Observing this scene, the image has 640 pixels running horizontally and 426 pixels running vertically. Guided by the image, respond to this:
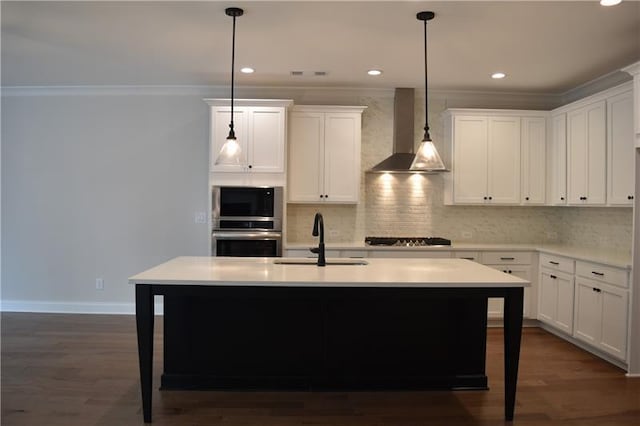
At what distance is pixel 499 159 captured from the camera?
5.28 m

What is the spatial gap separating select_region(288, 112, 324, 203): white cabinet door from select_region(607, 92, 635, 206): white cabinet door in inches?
110

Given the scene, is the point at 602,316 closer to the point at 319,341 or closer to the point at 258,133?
the point at 319,341

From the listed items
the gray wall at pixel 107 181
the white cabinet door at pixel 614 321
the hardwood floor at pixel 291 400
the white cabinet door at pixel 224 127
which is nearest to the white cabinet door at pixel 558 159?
the gray wall at pixel 107 181

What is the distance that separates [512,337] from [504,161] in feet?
9.64

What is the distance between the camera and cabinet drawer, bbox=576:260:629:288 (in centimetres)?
373

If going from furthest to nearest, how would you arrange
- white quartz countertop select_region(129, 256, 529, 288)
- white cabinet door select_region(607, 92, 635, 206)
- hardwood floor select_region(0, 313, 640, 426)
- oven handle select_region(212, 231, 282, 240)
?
oven handle select_region(212, 231, 282, 240), white cabinet door select_region(607, 92, 635, 206), hardwood floor select_region(0, 313, 640, 426), white quartz countertop select_region(129, 256, 529, 288)

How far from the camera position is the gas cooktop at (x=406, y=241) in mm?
5117

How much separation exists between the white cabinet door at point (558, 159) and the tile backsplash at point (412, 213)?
1.60ft

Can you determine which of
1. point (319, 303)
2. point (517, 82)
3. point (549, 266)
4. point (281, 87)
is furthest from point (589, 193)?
point (281, 87)

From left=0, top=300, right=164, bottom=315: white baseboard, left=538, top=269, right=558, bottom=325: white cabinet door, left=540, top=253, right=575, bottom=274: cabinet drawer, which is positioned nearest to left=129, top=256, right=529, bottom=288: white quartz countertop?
left=540, top=253, right=575, bottom=274: cabinet drawer

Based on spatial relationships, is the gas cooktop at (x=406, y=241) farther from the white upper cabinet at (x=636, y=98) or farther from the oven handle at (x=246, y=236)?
the white upper cabinet at (x=636, y=98)

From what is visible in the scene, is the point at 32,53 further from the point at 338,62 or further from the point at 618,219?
the point at 618,219

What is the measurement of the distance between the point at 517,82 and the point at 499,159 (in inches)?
33.4

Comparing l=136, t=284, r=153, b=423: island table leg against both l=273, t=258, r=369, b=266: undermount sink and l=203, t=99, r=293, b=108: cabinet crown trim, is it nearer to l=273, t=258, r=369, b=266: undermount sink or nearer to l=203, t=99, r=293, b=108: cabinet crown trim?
l=273, t=258, r=369, b=266: undermount sink
